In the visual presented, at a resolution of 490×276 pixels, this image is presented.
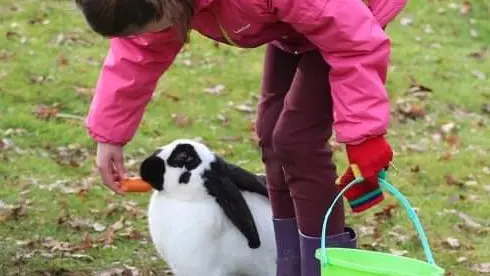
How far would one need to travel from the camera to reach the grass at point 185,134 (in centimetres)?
425

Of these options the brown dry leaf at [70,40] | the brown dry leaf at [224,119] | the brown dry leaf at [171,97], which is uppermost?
the brown dry leaf at [224,119]

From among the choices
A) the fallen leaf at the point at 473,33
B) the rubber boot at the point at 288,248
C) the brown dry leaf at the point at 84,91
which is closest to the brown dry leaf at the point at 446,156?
the brown dry leaf at the point at 84,91

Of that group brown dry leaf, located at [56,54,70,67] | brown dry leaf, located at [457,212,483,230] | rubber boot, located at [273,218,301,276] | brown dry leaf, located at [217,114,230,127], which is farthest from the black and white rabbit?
brown dry leaf, located at [56,54,70,67]

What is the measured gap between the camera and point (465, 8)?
10.2 m

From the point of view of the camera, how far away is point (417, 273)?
2389 mm

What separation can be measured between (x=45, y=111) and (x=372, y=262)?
13.8 feet

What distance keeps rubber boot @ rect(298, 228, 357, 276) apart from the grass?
1.04 m

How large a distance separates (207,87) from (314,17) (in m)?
4.77

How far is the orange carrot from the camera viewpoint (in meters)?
3.29

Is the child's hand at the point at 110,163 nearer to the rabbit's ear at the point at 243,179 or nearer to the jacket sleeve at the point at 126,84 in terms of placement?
the jacket sleeve at the point at 126,84

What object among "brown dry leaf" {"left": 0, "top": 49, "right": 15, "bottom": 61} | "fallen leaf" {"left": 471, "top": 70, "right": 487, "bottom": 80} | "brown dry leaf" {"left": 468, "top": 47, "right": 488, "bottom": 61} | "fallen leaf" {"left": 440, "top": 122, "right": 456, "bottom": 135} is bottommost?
"brown dry leaf" {"left": 468, "top": 47, "right": 488, "bottom": 61}

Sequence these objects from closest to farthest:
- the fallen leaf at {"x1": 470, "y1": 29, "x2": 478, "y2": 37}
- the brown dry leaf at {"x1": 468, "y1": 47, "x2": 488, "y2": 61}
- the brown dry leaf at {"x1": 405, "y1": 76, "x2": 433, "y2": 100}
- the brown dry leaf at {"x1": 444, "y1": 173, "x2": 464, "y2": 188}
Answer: the brown dry leaf at {"x1": 444, "y1": 173, "x2": 464, "y2": 188}
the brown dry leaf at {"x1": 405, "y1": 76, "x2": 433, "y2": 100}
the brown dry leaf at {"x1": 468, "y1": 47, "x2": 488, "y2": 61}
the fallen leaf at {"x1": 470, "y1": 29, "x2": 478, "y2": 37}

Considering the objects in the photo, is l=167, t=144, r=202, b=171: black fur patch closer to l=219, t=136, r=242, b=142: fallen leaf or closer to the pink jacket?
the pink jacket

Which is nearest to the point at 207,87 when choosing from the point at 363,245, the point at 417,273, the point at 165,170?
the point at 363,245
